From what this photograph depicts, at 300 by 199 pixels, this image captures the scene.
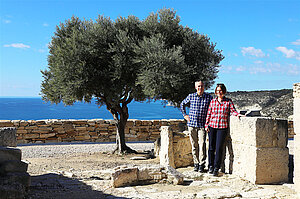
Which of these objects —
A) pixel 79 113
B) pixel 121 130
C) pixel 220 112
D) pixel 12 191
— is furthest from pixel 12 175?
pixel 79 113

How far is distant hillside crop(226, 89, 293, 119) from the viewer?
26922mm

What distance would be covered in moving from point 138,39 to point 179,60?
190 centimetres

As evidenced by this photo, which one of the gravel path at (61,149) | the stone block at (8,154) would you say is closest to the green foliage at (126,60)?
the gravel path at (61,149)

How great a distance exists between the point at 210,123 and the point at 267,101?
26746 millimetres

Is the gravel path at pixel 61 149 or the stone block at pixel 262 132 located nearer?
the stone block at pixel 262 132

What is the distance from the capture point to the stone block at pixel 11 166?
521 centimetres

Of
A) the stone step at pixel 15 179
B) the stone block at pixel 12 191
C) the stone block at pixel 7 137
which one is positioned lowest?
the stone block at pixel 12 191

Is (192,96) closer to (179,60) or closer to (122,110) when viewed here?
(179,60)

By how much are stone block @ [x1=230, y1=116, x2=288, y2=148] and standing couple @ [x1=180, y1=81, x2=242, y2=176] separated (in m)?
0.37

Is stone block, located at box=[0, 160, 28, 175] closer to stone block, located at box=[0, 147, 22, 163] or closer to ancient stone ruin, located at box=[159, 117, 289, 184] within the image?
stone block, located at box=[0, 147, 22, 163]

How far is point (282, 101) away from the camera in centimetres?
2936

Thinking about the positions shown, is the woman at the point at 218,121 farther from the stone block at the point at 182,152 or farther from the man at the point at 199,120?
the stone block at the point at 182,152

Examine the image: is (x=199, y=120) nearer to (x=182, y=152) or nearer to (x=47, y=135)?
(x=182, y=152)

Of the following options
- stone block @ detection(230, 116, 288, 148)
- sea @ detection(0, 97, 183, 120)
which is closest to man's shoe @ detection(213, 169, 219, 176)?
stone block @ detection(230, 116, 288, 148)
